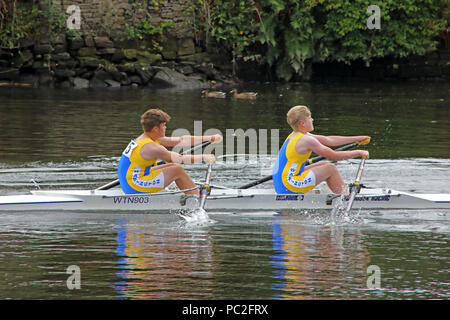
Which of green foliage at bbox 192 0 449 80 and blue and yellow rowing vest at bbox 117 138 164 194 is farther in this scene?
green foliage at bbox 192 0 449 80

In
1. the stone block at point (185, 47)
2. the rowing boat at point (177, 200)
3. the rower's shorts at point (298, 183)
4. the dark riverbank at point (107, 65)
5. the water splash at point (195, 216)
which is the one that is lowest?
the water splash at point (195, 216)

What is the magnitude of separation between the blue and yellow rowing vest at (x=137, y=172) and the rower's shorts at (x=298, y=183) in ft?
5.17

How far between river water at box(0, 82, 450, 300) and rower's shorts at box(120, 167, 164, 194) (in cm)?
36

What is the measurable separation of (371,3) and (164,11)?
8421 millimetres

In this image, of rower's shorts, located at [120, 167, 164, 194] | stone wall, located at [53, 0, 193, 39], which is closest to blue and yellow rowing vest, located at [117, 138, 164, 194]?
rower's shorts, located at [120, 167, 164, 194]

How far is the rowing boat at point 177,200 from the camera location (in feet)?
37.0

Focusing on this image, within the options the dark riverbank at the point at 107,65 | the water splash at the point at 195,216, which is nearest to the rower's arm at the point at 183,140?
the water splash at the point at 195,216

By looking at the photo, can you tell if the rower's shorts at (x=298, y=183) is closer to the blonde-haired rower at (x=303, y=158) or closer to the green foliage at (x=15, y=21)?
the blonde-haired rower at (x=303, y=158)

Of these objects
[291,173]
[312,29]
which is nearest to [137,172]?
[291,173]

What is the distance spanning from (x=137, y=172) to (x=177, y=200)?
0.68m

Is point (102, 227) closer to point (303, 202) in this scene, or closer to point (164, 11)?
point (303, 202)

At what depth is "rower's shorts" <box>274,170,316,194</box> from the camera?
36.8 ft

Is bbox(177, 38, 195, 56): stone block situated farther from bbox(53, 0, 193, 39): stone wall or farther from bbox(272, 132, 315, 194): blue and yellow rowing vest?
bbox(272, 132, 315, 194): blue and yellow rowing vest

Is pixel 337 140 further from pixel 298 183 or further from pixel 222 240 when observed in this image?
pixel 222 240
